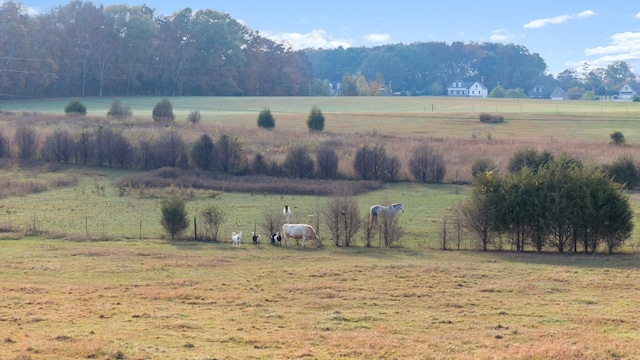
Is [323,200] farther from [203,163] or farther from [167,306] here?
[167,306]

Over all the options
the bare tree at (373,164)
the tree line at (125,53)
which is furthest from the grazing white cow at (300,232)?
the tree line at (125,53)

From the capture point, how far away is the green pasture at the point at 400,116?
90075 millimetres

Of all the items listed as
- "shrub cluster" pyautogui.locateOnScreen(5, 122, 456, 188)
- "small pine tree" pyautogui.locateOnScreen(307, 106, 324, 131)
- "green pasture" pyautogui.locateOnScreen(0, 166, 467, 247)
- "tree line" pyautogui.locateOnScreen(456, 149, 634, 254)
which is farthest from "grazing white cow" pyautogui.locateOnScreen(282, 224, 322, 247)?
"small pine tree" pyautogui.locateOnScreen(307, 106, 324, 131)

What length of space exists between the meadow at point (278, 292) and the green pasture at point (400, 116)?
38.3m

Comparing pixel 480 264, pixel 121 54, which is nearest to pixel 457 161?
pixel 480 264

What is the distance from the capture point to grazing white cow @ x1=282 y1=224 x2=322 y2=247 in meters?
34.9

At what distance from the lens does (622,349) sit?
52.2 ft

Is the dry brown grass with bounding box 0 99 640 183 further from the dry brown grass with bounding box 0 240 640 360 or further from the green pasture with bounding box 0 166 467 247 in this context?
the dry brown grass with bounding box 0 240 640 360

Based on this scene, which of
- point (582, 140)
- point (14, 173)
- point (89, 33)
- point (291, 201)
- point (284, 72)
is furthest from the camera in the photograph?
point (284, 72)

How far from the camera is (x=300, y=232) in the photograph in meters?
34.9

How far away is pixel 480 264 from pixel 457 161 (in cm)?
3635

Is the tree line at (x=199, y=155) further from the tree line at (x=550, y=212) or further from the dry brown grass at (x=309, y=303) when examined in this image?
the dry brown grass at (x=309, y=303)

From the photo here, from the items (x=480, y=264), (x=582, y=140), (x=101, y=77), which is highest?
(x=101, y=77)

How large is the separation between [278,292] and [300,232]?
11600 millimetres
